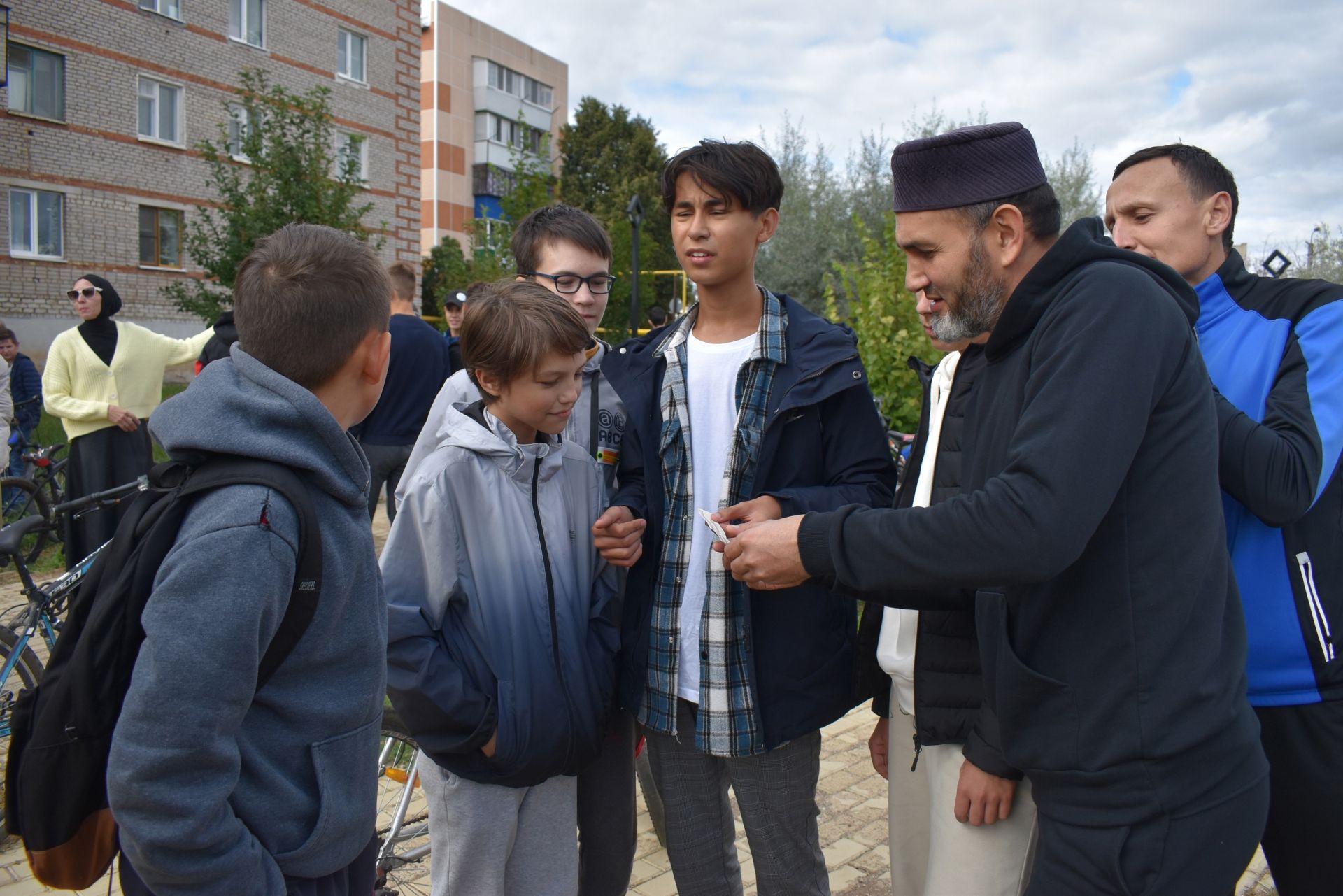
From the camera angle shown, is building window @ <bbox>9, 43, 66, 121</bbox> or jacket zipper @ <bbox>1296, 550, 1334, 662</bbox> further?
building window @ <bbox>9, 43, 66, 121</bbox>

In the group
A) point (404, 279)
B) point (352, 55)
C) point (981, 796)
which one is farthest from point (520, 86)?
point (981, 796)

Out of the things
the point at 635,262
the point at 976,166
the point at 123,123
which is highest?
the point at 123,123

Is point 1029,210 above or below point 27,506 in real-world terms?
above

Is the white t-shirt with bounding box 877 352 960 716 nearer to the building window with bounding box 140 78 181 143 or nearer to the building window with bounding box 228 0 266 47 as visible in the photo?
the building window with bounding box 140 78 181 143

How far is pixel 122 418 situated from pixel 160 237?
21.7 m

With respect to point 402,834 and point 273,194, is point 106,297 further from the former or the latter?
point 273,194

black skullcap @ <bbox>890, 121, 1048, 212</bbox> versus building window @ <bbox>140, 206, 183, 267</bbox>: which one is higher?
building window @ <bbox>140, 206, 183, 267</bbox>

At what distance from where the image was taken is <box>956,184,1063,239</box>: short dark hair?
197 centimetres

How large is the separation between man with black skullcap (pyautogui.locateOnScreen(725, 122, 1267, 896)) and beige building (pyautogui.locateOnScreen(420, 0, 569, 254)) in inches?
1837

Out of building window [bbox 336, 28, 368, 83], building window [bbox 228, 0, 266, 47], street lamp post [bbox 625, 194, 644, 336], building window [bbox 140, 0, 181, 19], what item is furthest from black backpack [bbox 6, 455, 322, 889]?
building window [bbox 336, 28, 368, 83]

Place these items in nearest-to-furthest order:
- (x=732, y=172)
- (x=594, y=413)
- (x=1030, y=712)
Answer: (x=1030, y=712), (x=732, y=172), (x=594, y=413)

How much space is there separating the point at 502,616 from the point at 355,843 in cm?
73

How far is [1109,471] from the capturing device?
1.62m

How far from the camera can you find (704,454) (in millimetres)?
2648
